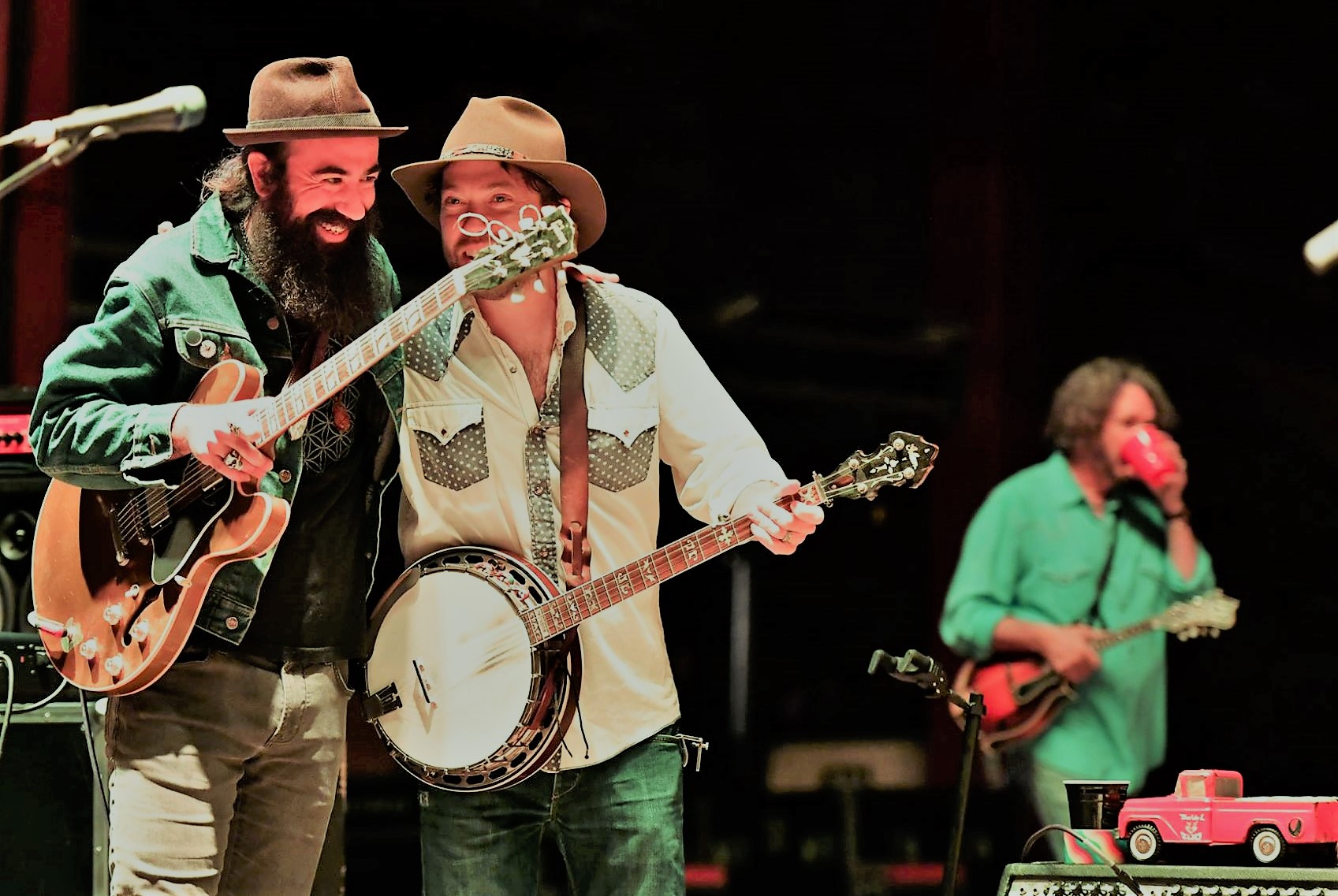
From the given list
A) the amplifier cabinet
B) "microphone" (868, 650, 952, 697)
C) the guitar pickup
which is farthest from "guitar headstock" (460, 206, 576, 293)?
the amplifier cabinet

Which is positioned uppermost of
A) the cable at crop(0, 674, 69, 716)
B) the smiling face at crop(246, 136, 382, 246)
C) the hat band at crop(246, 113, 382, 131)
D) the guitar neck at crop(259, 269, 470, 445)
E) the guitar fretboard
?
the hat band at crop(246, 113, 382, 131)

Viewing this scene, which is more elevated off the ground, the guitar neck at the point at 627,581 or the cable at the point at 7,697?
the guitar neck at the point at 627,581

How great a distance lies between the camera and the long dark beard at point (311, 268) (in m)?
2.92

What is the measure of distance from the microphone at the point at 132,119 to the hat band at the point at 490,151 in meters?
0.83

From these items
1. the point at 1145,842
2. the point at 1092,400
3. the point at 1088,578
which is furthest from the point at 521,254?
the point at 1092,400

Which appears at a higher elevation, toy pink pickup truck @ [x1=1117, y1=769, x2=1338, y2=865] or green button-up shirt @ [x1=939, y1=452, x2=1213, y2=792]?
green button-up shirt @ [x1=939, y1=452, x2=1213, y2=792]

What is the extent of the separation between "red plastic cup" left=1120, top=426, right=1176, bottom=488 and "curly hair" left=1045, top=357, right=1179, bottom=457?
7 cm

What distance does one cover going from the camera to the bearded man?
270 centimetres

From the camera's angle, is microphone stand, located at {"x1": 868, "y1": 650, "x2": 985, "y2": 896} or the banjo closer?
the banjo

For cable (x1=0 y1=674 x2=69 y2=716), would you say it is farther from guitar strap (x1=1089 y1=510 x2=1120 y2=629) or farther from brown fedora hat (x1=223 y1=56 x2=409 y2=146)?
guitar strap (x1=1089 y1=510 x2=1120 y2=629)

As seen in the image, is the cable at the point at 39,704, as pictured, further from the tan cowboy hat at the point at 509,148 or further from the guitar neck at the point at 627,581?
the tan cowboy hat at the point at 509,148

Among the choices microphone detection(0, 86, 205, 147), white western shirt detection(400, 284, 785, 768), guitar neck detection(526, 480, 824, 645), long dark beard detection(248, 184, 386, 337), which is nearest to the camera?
microphone detection(0, 86, 205, 147)

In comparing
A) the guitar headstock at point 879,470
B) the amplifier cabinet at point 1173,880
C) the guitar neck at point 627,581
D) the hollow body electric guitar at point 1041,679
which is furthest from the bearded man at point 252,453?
the hollow body electric guitar at point 1041,679

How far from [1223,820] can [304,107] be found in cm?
226
